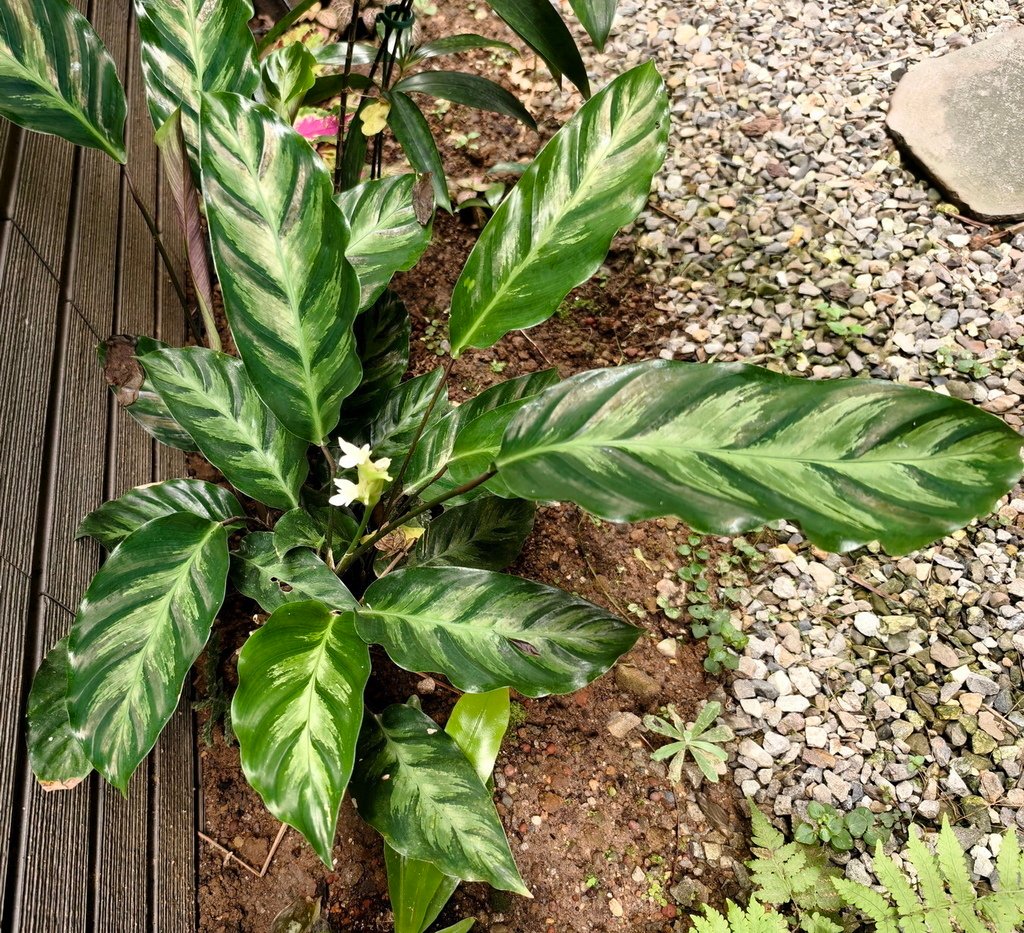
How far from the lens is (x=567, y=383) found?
2.53 ft

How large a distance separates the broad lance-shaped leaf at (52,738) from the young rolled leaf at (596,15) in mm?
974

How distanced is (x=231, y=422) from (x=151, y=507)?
0.19 meters

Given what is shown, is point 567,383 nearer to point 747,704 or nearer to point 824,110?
point 747,704

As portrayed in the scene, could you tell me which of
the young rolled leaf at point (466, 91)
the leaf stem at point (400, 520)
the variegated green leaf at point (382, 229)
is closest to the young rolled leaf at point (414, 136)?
the young rolled leaf at point (466, 91)

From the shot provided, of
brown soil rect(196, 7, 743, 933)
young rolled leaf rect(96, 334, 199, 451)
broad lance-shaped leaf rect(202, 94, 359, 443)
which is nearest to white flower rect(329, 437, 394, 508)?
broad lance-shaped leaf rect(202, 94, 359, 443)

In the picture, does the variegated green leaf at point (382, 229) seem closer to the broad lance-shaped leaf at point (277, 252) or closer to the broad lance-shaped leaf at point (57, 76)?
the broad lance-shaped leaf at point (277, 252)

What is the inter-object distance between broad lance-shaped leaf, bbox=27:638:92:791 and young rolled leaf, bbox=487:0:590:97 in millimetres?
978

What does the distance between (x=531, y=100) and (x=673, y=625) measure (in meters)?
1.69

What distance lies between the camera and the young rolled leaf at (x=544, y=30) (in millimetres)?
966

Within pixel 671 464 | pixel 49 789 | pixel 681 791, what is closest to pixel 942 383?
pixel 681 791

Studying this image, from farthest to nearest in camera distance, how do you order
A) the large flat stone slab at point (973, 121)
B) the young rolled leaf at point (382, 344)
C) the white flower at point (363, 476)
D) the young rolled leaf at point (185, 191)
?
the large flat stone slab at point (973, 121) → the young rolled leaf at point (382, 344) → the young rolled leaf at point (185, 191) → the white flower at point (363, 476)

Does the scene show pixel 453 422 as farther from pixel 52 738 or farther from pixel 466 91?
pixel 466 91

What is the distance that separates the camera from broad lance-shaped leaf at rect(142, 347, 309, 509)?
1069mm

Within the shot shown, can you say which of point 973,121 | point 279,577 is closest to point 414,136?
point 279,577
